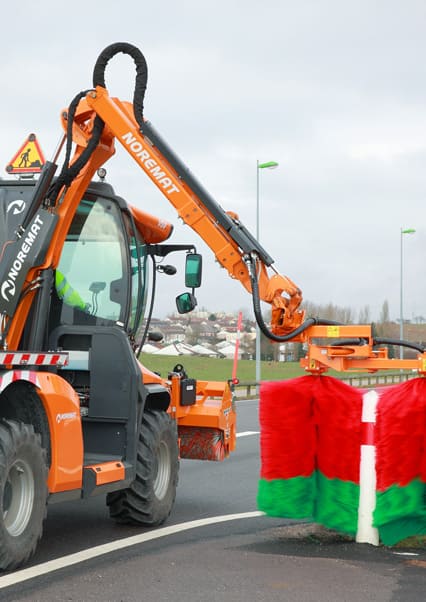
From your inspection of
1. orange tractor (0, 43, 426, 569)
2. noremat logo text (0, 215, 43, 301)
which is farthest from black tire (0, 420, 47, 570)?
noremat logo text (0, 215, 43, 301)

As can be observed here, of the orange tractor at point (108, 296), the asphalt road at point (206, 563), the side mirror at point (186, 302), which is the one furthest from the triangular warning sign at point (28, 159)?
the asphalt road at point (206, 563)

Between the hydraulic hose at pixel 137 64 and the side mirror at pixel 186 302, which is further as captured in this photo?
the side mirror at pixel 186 302

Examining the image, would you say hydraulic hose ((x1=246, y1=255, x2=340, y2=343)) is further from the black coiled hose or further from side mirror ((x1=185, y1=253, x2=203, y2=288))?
the black coiled hose

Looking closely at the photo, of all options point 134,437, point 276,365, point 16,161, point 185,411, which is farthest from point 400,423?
point 276,365

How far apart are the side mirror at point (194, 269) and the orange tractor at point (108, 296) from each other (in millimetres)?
478

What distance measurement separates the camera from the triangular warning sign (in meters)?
8.12

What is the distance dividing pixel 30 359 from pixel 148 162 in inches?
94.4

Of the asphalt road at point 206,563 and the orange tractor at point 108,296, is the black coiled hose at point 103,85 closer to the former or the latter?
the orange tractor at point 108,296

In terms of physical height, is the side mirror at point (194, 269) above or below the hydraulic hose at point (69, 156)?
below

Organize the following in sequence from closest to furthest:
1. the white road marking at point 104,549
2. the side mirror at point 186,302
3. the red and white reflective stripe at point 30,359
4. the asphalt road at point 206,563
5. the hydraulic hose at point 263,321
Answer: the asphalt road at point 206,563
the white road marking at point 104,549
the red and white reflective stripe at point 30,359
the hydraulic hose at point 263,321
the side mirror at point 186,302

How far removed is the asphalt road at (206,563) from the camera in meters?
5.94

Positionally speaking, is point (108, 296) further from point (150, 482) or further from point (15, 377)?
point (15, 377)

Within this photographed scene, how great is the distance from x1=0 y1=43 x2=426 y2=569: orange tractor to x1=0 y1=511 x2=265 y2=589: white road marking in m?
0.27

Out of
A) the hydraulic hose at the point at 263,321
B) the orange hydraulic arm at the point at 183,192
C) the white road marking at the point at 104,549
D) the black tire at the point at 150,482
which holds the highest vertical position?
the orange hydraulic arm at the point at 183,192
